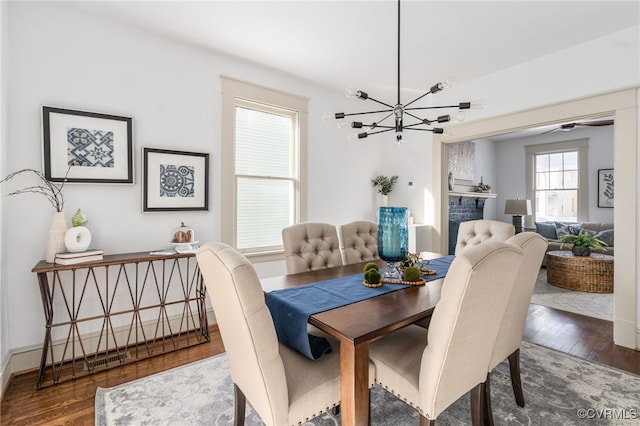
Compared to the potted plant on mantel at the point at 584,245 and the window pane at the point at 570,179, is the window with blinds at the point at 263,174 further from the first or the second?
the window pane at the point at 570,179

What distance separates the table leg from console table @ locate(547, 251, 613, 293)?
4.54 meters

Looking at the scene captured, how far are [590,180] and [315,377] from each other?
728cm

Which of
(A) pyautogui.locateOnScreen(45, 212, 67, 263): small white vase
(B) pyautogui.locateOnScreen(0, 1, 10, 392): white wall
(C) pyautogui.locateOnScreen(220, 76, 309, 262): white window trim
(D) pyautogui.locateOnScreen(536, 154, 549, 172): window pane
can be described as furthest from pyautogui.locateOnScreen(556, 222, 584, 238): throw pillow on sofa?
(B) pyautogui.locateOnScreen(0, 1, 10, 392): white wall

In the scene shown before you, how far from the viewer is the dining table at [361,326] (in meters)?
1.23

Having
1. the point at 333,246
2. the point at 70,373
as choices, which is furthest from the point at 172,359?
the point at 333,246

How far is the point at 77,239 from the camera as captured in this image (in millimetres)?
2285

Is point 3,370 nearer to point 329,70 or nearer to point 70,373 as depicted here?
point 70,373

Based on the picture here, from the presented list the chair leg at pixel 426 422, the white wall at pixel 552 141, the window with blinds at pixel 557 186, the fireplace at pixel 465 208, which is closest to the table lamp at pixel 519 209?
the fireplace at pixel 465 208

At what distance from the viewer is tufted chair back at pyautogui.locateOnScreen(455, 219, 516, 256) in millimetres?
2568

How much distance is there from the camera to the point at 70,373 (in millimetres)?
2291

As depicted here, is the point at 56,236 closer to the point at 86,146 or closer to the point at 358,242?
the point at 86,146

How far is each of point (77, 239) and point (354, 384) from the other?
226 centimetres

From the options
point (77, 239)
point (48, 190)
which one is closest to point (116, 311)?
point (77, 239)

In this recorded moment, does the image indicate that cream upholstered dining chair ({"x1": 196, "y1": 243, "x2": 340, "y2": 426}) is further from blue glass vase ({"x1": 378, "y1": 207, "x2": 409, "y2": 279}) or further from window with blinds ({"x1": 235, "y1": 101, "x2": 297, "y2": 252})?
window with blinds ({"x1": 235, "y1": 101, "x2": 297, "y2": 252})
